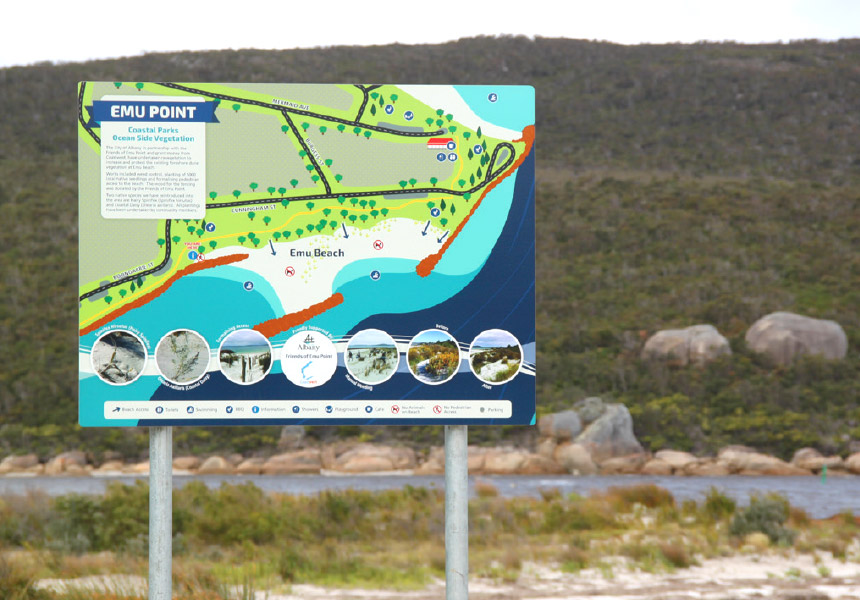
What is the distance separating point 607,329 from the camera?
115ft

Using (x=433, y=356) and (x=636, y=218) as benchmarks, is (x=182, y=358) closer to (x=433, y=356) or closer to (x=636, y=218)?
(x=433, y=356)

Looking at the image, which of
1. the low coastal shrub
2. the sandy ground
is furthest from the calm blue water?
the low coastal shrub

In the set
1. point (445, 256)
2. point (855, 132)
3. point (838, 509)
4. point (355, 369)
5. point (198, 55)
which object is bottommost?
point (838, 509)

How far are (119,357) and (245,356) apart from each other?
2.32 ft

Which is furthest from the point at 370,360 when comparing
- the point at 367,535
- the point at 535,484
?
the point at 535,484

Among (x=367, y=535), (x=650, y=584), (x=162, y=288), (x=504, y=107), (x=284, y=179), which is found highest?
(x=504, y=107)

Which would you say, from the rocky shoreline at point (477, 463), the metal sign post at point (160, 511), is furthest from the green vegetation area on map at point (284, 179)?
the rocky shoreline at point (477, 463)

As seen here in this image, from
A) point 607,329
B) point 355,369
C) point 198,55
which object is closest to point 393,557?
point 355,369

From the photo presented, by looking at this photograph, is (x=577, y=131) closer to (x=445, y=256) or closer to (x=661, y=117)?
(x=661, y=117)

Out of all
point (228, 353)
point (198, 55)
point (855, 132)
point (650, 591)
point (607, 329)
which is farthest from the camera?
point (198, 55)

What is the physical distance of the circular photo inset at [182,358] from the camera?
531cm

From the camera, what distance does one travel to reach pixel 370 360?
17.5ft

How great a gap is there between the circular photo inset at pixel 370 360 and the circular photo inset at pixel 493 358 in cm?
44

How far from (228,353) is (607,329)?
1214 inches
